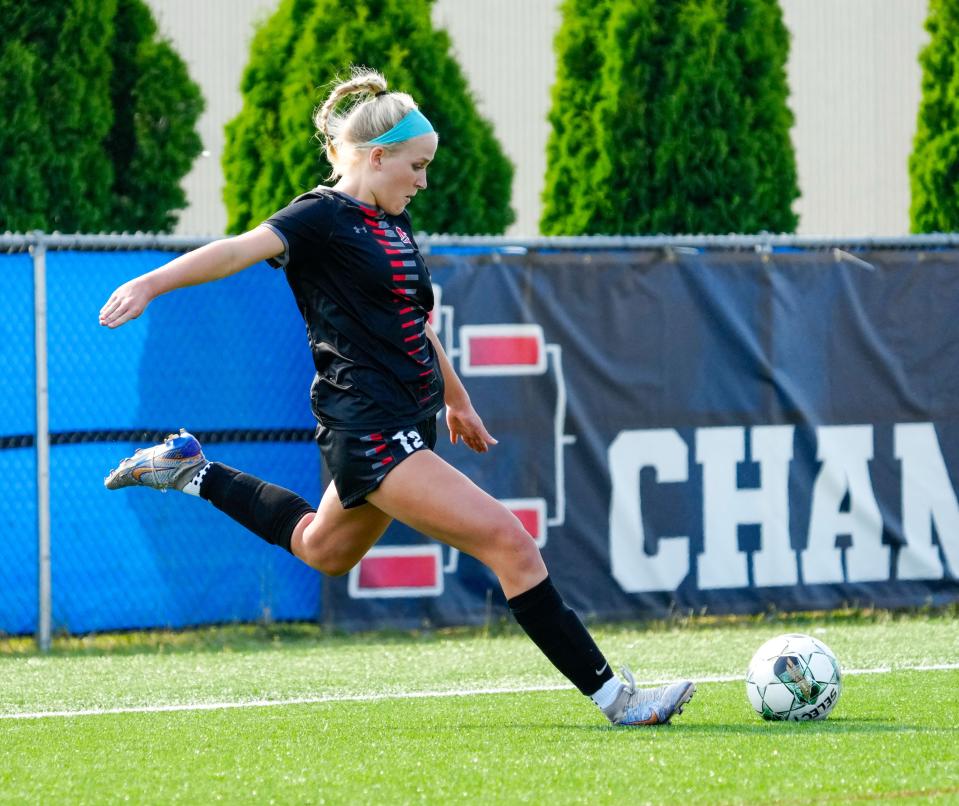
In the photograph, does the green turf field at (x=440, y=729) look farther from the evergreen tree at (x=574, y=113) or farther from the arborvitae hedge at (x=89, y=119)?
the evergreen tree at (x=574, y=113)

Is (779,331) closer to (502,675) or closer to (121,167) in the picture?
(502,675)

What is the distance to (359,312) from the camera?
521 cm

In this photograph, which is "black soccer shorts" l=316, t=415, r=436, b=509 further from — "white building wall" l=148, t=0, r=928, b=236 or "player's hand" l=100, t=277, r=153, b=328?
"white building wall" l=148, t=0, r=928, b=236

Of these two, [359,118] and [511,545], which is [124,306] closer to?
[359,118]

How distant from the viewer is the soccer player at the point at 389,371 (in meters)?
5.12

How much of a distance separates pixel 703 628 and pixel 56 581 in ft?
11.2

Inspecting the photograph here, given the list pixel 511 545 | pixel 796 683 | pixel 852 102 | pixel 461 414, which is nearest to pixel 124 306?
pixel 511 545

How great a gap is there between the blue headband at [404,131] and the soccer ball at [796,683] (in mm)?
2053

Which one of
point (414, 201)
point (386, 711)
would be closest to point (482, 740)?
point (386, 711)

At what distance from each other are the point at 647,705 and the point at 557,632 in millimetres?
394

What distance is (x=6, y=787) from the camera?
455 centimetres

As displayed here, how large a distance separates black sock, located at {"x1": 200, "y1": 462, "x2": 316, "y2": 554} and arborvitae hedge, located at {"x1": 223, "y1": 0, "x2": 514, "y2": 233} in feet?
20.9

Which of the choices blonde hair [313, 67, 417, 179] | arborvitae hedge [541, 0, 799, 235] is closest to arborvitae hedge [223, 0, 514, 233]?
arborvitae hedge [541, 0, 799, 235]

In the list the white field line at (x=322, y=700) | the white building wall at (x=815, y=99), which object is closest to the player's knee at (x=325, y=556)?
the white field line at (x=322, y=700)
